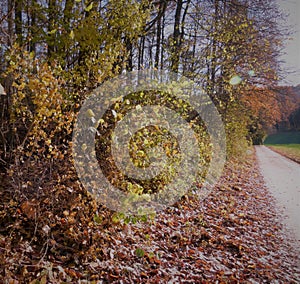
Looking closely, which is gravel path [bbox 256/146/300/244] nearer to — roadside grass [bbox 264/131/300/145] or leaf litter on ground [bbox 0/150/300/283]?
leaf litter on ground [bbox 0/150/300/283]

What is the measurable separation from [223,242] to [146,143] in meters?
1.97

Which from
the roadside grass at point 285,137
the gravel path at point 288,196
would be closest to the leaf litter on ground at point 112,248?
the gravel path at point 288,196

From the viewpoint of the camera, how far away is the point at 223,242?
4.21 m

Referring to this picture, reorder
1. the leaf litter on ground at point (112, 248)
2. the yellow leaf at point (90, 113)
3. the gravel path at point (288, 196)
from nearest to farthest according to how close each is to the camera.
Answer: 1. the leaf litter on ground at point (112, 248)
2. the yellow leaf at point (90, 113)
3. the gravel path at point (288, 196)

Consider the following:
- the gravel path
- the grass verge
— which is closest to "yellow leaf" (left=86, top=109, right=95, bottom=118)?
the gravel path

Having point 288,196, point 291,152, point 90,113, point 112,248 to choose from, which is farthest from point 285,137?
point 90,113

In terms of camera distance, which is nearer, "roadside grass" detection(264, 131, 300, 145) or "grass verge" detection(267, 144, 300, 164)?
"grass verge" detection(267, 144, 300, 164)

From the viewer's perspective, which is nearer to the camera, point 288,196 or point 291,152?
point 288,196

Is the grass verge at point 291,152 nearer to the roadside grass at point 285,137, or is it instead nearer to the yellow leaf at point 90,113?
the yellow leaf at point 90,113

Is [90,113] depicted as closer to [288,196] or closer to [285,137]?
[288,196]

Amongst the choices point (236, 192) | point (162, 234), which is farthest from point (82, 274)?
point (236, 192)

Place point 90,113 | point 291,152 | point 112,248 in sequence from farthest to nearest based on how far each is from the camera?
point 291,152
point 112,248
point 90,113

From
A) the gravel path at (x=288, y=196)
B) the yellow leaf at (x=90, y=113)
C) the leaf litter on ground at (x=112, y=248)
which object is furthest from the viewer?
the gravel path at (x=288, y=196)

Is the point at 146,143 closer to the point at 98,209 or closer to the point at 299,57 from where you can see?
the point at 98,209
